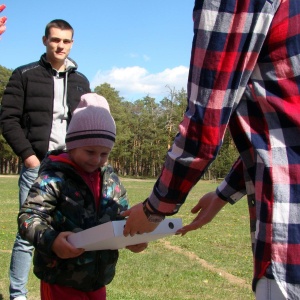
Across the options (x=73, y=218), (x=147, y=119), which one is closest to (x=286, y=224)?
(x=73, y=218)

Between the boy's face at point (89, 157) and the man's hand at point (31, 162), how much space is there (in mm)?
1045

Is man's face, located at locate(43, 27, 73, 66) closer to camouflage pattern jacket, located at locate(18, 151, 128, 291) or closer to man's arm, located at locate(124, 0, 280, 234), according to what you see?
camouflage pattern jacket, located at locate(18, 151, 128, 291)

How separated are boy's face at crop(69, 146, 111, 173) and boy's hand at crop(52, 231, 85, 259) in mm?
517

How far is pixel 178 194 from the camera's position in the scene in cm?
175

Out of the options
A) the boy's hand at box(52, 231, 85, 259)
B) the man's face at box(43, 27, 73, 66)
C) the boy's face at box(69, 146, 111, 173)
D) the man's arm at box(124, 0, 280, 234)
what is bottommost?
the boy's hand at box(52, 231, 85, 259)

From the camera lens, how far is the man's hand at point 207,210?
2.38 meters

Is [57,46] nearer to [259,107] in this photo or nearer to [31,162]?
[31,162]

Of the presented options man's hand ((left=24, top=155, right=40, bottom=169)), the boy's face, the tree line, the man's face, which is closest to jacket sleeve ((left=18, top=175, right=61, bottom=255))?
the boy's face

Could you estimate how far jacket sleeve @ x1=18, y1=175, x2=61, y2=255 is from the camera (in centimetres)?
265

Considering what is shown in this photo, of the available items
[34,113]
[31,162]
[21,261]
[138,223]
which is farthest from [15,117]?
[138,223]

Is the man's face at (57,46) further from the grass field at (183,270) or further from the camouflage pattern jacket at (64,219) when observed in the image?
the grass field at (183,270)

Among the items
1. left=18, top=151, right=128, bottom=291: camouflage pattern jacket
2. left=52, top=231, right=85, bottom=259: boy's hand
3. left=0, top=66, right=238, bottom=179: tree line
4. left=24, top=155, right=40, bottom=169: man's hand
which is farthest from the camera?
left=0, top=66, right=238, bottom=179: tree line

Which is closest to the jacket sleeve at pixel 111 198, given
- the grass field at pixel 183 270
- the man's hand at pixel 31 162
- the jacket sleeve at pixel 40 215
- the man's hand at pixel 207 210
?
the jacket sleeve at pixel 40 215

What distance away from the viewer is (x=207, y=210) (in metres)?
2.43
